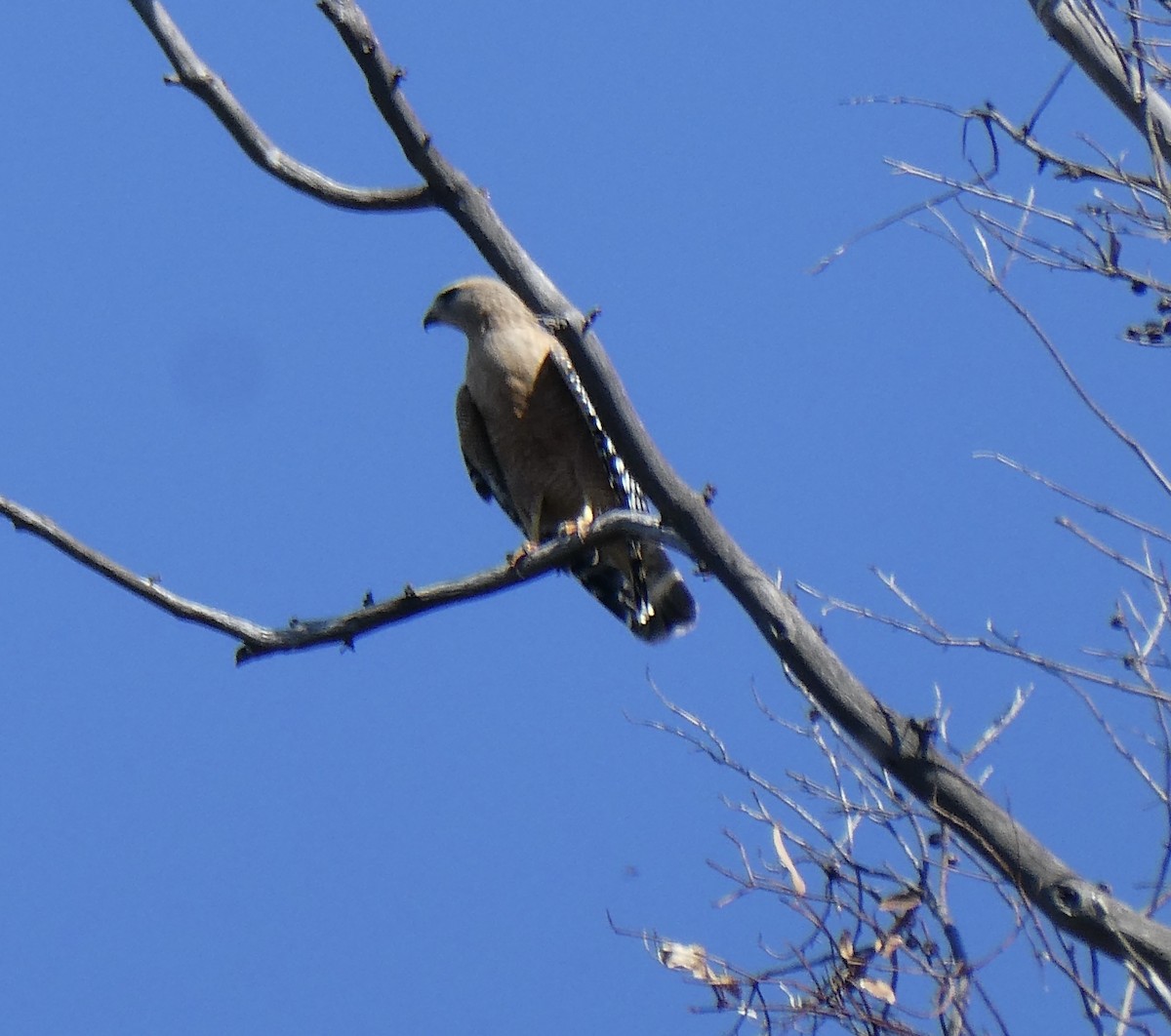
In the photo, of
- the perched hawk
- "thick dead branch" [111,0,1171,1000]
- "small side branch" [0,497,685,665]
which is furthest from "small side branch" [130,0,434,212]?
the perched hawk

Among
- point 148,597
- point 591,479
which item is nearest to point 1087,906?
point 148,597

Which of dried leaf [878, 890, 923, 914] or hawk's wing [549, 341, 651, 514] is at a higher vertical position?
hawk's wing [549, 341, 651, 514]

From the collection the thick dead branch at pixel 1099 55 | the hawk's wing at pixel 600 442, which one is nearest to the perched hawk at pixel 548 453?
the hawk's wing at pixel 600 442

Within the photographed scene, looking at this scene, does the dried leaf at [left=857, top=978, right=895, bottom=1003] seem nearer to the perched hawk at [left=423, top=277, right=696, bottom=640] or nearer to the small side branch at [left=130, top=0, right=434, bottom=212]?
the small side branch at [left=130, top=0, right=434, bottom=212]

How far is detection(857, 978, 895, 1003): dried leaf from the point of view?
111 inches

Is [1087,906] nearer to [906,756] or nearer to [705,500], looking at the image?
[906,756]

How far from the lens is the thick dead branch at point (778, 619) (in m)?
2.34

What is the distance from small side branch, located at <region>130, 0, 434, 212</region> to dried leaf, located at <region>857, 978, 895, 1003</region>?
5.72ft

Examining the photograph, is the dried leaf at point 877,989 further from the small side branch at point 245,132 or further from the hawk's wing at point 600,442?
the hawk's wing at point 600,442

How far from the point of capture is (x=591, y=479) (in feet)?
17.8

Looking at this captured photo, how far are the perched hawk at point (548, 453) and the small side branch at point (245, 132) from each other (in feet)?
7.93

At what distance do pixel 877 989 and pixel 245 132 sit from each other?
82.1 inches

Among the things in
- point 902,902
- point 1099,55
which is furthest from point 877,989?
point 1099,55

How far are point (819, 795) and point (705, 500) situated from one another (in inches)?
42.3
